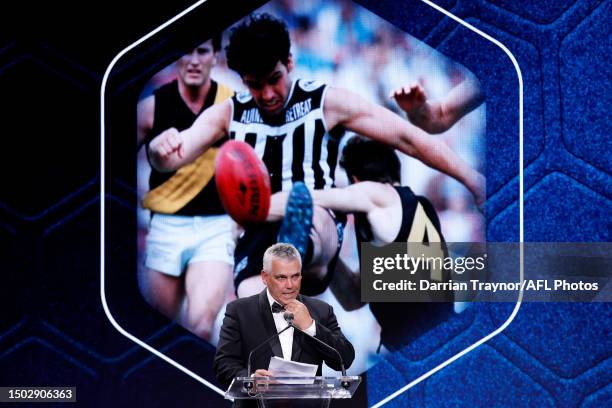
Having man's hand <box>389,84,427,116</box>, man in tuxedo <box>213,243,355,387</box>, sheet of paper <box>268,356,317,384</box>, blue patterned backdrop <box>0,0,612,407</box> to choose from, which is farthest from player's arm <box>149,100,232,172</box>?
sheet of paper <box>268,356,317,384</box>

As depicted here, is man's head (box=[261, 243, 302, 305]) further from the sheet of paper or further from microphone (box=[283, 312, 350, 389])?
the sheet of paper

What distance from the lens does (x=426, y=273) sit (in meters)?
3.66

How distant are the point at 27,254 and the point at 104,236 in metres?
0.31

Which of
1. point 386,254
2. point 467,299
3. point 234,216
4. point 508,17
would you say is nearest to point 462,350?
point 467,299

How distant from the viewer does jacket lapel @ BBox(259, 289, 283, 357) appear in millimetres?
2570

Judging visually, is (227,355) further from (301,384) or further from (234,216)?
(234,216)

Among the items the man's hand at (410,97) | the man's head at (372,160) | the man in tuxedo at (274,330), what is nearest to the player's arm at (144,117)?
the man's head at (372,160)

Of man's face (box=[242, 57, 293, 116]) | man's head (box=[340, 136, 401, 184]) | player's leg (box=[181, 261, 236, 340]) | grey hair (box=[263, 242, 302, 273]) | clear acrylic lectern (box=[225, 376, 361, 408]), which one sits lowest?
clear acrylic lectern (box=[225, 376, 361, 408])

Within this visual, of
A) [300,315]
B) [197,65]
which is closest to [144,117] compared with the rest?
[197,65]

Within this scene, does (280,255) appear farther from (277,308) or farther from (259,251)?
(259,251)

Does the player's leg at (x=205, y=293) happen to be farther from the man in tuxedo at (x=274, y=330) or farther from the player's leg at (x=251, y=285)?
the man in tuxedo at (x=274, y=330)

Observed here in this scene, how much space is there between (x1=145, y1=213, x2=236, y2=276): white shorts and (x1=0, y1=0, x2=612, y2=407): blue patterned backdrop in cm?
10

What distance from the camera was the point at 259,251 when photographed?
3670mm

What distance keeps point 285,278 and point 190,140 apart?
133 centimetres
